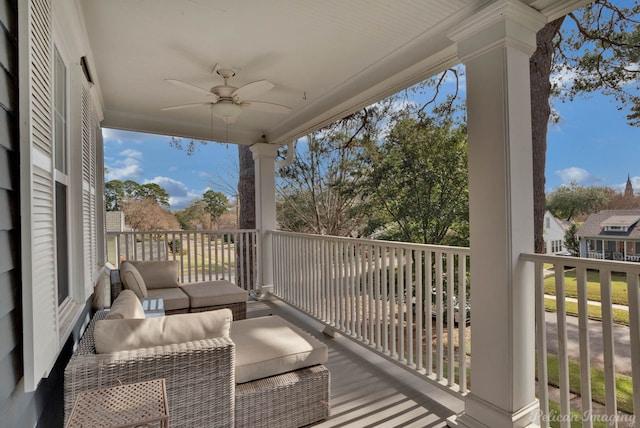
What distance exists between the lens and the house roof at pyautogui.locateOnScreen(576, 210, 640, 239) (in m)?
3.06

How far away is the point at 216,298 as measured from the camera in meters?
3.77

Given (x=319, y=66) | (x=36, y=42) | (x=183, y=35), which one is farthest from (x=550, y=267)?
(x=183, y=35)

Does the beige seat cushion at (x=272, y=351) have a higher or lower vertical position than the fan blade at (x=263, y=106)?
lower

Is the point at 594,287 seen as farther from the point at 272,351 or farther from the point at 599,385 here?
the point at 272,351

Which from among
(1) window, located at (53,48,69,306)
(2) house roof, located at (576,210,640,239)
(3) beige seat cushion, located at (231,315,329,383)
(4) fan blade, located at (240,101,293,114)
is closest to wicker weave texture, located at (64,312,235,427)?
(3) beige seat cushion, located at (231,315,329,383)

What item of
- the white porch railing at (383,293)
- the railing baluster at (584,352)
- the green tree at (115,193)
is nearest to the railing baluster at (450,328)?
the white porch railing at (383,293)

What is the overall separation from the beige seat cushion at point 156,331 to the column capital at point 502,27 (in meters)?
2.19

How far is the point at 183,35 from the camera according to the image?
258 centimetres

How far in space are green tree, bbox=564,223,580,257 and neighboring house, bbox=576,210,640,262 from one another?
0.43 ft

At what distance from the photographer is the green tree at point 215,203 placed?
10.8m

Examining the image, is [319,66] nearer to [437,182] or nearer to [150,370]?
[150,370]

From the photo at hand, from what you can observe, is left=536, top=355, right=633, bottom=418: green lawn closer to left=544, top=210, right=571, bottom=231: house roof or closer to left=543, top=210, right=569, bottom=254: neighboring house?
left=543, top=210, right=569, bottom=254: neighboring house

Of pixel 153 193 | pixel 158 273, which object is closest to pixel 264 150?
pixel 158 273

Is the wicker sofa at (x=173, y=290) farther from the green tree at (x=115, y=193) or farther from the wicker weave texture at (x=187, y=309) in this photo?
the green tree at (x=115, y=193)
